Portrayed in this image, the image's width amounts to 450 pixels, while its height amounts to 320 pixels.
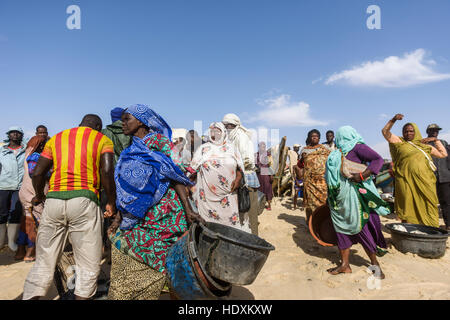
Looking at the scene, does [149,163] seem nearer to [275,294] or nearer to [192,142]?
[275,294]

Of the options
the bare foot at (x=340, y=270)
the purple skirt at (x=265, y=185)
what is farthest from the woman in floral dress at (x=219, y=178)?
the purple skirt at (x=265, y=185)

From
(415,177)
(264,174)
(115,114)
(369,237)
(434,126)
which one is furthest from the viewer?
(264,174)

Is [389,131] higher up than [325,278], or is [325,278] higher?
→ [389,131]

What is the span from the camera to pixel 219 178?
3492 millimetres

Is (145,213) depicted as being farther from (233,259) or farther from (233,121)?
(233,121)

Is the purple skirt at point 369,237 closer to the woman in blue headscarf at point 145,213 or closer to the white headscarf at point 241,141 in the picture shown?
the white headscarf at point 241,141

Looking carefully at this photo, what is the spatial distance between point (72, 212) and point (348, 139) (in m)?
3.54

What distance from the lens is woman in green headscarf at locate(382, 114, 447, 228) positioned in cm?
494

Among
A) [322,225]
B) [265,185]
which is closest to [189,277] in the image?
[322,225]

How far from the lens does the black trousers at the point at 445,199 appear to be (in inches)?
233

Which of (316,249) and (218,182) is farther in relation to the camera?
(316,249)

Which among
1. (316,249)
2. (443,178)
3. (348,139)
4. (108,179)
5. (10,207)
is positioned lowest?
(316,249)

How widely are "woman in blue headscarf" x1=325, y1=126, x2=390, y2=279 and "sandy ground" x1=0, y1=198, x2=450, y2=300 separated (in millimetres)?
265

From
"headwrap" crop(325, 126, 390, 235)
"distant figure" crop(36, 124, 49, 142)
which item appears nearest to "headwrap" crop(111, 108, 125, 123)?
"distant figure" crop(36, 124, 49, 142)
